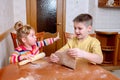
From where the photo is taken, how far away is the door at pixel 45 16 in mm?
4016

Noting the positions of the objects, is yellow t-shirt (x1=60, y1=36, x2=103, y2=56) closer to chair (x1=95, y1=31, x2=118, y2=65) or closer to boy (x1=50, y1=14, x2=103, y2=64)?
boy (x1=50, y1=14, x2=103, y2=64)

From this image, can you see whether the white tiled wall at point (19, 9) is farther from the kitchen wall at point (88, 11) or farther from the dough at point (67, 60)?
the dough at point (67, 60)

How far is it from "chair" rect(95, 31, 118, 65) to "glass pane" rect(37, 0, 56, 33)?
1.04 metres

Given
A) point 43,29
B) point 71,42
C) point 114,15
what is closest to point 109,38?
point 114,15

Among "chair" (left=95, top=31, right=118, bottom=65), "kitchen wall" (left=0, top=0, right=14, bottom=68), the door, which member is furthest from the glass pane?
"kitchen wall" (left=0, top=0, right=14, bottom=68)

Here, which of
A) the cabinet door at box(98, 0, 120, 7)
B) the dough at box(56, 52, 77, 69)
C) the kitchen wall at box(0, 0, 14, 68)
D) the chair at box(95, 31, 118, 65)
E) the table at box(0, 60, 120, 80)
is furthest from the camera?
the cabinet door at box(98, 0, 120, 7)

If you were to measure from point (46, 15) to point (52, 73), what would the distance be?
3.03 m

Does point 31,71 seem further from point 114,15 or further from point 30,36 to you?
point 114,15

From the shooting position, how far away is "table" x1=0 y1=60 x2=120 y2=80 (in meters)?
1.06

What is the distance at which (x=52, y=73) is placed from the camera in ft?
3.76

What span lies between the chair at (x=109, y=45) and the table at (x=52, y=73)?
2.49m

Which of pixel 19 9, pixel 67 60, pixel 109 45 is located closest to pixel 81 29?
pixel 67 60

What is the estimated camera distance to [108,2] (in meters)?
4.12

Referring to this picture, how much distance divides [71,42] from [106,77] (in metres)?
0.57
